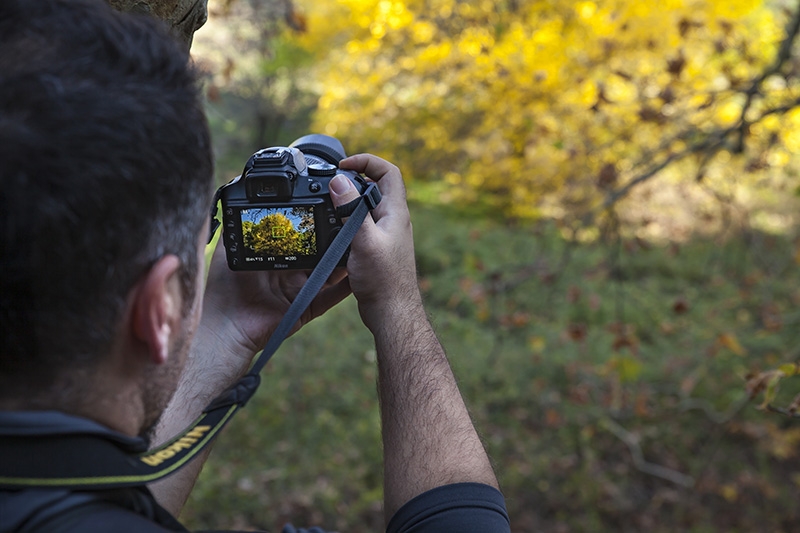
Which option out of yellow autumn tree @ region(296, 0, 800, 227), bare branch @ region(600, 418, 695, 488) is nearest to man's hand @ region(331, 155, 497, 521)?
yellow autumn tree @ region(296, 0, 800, 227)

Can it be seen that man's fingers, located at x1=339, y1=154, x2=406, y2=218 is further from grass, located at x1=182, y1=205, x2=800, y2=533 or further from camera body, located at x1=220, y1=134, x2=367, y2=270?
grass, located at x1=182, y1=205, x2=800, y2=533

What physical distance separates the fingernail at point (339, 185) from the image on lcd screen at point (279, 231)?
5cm

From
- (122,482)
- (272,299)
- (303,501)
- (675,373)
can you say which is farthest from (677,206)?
(122,482)

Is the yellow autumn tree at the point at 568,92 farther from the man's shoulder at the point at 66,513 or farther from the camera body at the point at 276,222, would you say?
the man's shoulder at the point at 66,513

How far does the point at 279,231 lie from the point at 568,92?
4038mm

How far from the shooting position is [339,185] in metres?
1.10

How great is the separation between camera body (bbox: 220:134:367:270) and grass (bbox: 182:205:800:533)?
6.90ft

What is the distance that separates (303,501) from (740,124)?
9.28ft

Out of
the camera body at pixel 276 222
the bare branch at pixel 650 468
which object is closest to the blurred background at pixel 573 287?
the bare branch at pixel 650 468

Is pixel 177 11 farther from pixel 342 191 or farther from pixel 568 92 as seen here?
pixel 568 92

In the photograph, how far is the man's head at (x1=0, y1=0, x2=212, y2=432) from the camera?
0.58 m

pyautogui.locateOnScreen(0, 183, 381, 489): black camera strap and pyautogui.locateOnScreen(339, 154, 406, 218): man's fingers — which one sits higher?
pyautogui.locateOnScreen(339, 154, 406, 218): man's fingers

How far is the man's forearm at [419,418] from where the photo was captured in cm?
88

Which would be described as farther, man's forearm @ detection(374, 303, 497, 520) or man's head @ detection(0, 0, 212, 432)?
man's forearm @ detection(374, 303, 497, 520)
